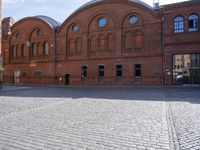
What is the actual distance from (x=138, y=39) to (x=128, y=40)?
57.4 inches

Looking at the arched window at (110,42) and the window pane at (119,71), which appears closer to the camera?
the window pane at (119,71)

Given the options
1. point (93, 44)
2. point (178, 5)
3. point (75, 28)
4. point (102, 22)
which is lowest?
point (93, 44)

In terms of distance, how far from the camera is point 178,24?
96.0 feet

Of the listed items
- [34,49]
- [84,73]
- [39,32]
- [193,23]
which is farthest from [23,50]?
[193,23]

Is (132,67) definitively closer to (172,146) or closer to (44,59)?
(44,59)

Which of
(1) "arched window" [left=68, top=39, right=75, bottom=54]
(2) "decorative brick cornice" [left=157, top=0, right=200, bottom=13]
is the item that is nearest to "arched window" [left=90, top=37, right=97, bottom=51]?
(1) "arched window" [left=68, top=39, right=75, bottom=54]

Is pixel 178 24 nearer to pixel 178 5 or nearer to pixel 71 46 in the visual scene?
pixel 178 5

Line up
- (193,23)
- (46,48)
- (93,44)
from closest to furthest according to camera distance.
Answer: (193,23)
(93,44)
(46,48)

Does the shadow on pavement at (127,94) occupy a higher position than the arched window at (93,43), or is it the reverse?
the arched window at (93,43)

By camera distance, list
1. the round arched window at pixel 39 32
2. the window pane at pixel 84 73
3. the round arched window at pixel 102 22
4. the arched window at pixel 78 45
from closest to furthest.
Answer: the round arched window at pixel 102 22, the window pane at pixel 84 73, the arched window at pixel 78 45, the round arched window at pixel 39 32

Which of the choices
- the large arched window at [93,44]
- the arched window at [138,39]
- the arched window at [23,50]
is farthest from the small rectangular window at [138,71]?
the arched window at [23,50]

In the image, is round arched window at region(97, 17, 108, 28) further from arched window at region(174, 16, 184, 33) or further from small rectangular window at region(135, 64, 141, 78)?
arched window at region(174, 16, 184, 33)

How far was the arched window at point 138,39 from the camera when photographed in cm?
3162

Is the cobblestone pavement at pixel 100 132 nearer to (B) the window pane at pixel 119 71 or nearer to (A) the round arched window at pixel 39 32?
(B) the window pane at pixel 119 71
